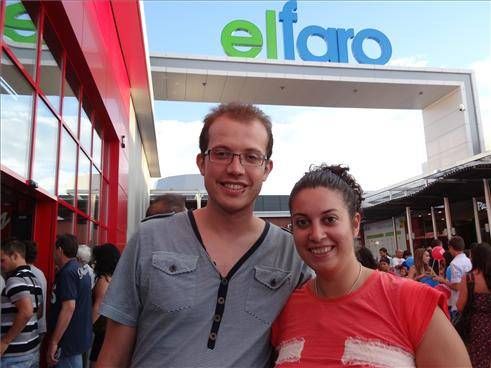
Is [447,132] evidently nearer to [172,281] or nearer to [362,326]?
[362,326]

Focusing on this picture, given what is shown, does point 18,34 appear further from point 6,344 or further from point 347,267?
point 347,267

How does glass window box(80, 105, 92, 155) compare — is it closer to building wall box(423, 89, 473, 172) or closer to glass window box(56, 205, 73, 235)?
glass window box(56, 205, 73, 235)

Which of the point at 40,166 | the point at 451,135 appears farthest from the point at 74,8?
the point at 451,135

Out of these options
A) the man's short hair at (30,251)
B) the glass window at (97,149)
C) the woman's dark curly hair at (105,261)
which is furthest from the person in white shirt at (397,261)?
the man's short hair at (30,251)

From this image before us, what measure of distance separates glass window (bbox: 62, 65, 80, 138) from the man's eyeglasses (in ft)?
→ 13.7

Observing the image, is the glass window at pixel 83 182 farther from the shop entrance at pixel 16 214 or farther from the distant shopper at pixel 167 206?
the distant shopper at pixel 167 206

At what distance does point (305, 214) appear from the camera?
1.66m

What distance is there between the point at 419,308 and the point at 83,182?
592 cm

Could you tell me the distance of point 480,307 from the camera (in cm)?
442

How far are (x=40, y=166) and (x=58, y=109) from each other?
98 cm

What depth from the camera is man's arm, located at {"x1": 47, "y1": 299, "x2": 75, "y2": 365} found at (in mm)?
4254

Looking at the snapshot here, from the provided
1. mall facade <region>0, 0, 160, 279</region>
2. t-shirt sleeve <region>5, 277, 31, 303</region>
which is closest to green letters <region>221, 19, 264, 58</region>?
mall facade <region>0, 0, 160, 279</region>

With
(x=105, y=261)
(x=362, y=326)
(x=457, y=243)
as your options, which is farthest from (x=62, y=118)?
(x=457, y=243)

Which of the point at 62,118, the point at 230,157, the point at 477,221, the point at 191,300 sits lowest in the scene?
the point at 191,300
